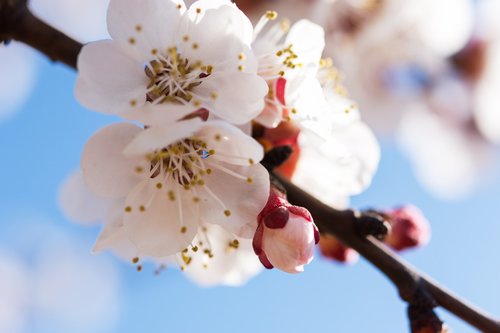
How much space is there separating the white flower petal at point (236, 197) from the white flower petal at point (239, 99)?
0.08 m

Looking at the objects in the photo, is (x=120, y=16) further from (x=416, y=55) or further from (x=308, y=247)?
(x=416, y=55)

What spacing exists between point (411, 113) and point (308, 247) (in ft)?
6.84

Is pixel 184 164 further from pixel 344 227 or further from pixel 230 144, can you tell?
pixel 344 227

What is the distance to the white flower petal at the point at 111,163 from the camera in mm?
975

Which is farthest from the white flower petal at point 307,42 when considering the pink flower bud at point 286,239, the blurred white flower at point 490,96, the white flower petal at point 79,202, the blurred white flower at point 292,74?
the blurred white flower at point 490,96

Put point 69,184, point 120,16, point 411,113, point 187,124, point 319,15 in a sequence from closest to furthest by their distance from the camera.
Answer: point 187,124
point 120,16
point 69,184
point 319,15
point 411,113

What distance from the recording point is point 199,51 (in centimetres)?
104

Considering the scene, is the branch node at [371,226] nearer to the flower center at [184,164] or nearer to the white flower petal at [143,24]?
the flower center at [184,164]

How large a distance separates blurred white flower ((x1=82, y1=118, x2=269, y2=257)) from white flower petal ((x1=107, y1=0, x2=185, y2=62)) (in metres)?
0.12

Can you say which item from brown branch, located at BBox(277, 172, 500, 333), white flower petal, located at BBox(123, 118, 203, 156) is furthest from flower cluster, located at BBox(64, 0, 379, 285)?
brown branch, located at BBox(277, 172, 500, 333)

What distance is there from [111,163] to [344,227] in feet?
1.41

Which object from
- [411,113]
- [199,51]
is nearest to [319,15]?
[411,113]

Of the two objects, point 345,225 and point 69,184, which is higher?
point 345,225

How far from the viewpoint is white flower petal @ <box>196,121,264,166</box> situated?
0.94 metres
